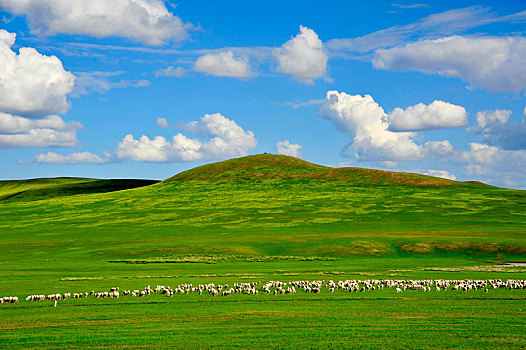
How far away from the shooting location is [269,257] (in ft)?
267

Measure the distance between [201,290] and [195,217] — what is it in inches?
3204

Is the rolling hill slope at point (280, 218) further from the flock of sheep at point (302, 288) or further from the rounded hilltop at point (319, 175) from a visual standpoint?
the flock of sheep at point (302, 288)

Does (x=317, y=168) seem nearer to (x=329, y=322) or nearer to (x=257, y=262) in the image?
(x=257, y=262)

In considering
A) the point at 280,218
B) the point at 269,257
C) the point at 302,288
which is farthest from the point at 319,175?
the point at 302,288

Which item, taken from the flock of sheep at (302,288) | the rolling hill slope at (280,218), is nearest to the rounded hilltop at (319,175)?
the rolling hill slope at (280,218)

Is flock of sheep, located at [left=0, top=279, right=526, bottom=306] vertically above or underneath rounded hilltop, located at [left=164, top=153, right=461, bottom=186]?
underneath

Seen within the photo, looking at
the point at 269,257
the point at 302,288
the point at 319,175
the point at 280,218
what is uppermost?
the point at 319,175

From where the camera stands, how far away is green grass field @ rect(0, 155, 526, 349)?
92.1 ft

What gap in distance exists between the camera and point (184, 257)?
8200 cm

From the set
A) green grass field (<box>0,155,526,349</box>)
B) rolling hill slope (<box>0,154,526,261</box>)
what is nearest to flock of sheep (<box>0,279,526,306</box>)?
green grass field (<box>0,155,526,349</box>)

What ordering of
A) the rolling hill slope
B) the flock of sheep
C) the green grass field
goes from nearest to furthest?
1. the green grass field
2. the flock of sheep
3. the rolling hill slope

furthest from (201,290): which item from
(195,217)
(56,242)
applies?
(195,217)

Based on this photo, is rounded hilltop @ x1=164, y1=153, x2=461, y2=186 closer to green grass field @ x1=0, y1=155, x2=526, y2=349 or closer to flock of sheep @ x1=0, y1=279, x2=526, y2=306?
green grass field @ x1=0, y1=155, x2=526, y2=349

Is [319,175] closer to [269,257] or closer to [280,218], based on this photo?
[280,218]
